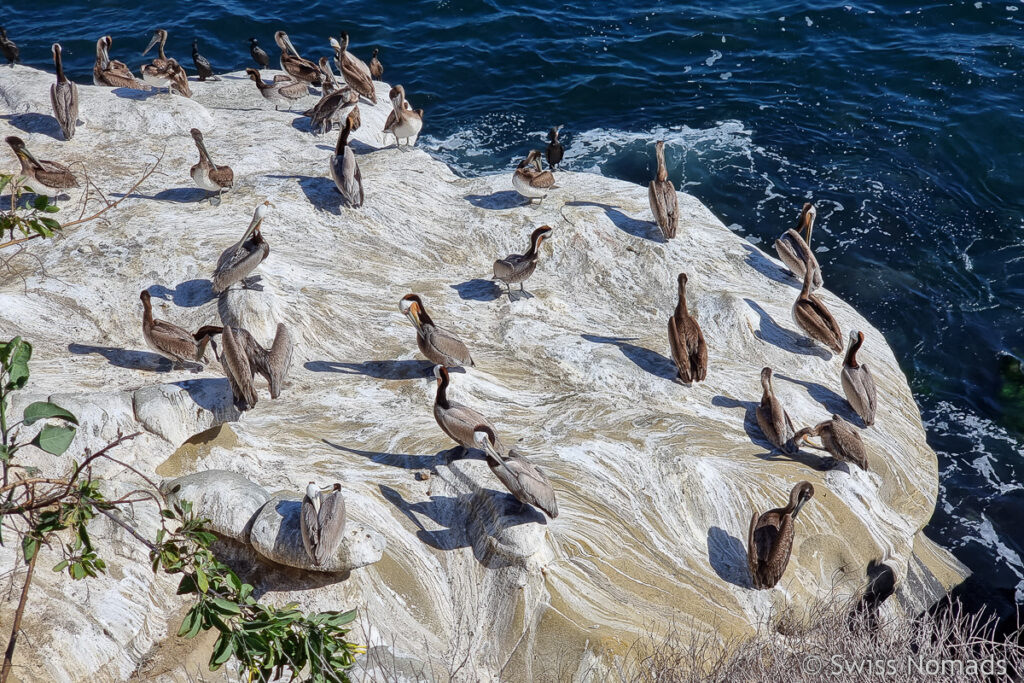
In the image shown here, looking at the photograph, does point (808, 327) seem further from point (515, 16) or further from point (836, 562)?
point (515, 16)

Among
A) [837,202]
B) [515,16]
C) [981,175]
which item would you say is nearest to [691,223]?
[837,202]

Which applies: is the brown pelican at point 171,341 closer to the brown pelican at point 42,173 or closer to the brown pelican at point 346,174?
the brown pelican at point 346,174

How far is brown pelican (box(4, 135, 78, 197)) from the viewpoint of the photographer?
41.2 feet

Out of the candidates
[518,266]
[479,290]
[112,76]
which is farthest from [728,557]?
[112,76]

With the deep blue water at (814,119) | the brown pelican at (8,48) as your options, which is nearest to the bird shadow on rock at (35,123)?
the brown pelican at (8,48)

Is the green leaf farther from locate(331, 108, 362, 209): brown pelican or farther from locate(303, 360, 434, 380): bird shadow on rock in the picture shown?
locate(331, 108, 362, 209): brown pelican

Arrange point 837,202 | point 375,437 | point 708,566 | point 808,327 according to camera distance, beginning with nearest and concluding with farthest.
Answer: point 708,566 < point 375,437 < point 808,327 < point 837,202

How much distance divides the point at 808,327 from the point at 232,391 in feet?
26.8

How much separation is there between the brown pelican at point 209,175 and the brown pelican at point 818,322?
9.31m

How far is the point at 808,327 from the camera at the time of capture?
11.9 m

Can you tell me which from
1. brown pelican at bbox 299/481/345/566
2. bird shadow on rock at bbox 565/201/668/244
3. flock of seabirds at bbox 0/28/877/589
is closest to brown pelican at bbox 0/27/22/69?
flock of seabirds at bbox 0/28/877/589

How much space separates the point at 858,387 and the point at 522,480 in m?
5.66

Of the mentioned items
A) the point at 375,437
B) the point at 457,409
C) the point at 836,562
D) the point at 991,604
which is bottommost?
the point at 991,604

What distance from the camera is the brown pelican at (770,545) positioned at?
27.4ft
